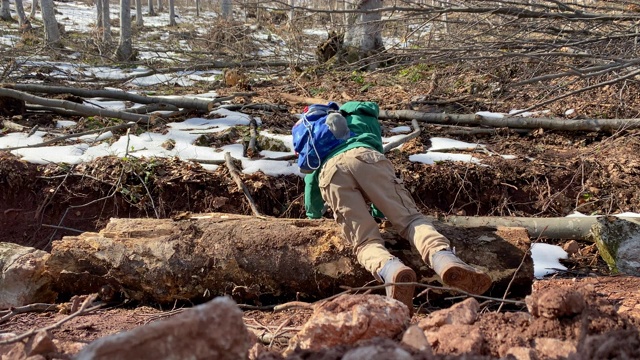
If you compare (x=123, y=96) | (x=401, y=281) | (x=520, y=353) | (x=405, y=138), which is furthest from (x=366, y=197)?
(x=123, y=96)

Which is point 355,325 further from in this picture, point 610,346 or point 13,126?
point 13,126

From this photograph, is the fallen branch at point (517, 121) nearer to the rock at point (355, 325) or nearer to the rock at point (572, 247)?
the rock at point (572, 247)

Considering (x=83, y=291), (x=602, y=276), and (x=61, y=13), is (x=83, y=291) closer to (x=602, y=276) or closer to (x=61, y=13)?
(x=602, y=276)

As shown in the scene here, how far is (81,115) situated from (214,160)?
9.07 feet

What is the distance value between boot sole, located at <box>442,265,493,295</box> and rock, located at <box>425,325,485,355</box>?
781 millimetres

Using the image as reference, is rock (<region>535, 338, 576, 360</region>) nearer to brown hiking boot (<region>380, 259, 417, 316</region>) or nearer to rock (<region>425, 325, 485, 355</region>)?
rock (<region>425, 325, 485, 355</region>)

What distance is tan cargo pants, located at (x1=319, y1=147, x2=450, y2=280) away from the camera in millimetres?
3334

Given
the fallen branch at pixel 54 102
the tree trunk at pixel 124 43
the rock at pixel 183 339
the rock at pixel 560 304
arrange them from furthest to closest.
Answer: the tree trunk at pixel 124 43 < the fallen branch at pixel 54 102 < the rock at pixel 560 304 < the rock at pixel 183 339

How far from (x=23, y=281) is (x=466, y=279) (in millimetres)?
3362

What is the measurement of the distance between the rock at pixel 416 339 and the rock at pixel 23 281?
314 cm

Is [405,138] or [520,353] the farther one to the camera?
[405,138]

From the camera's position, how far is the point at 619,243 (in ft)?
12.3

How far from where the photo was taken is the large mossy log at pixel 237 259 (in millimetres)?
3441

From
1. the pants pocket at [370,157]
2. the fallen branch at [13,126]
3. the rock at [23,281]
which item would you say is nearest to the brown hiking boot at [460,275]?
the pants pocket at [370,157]
